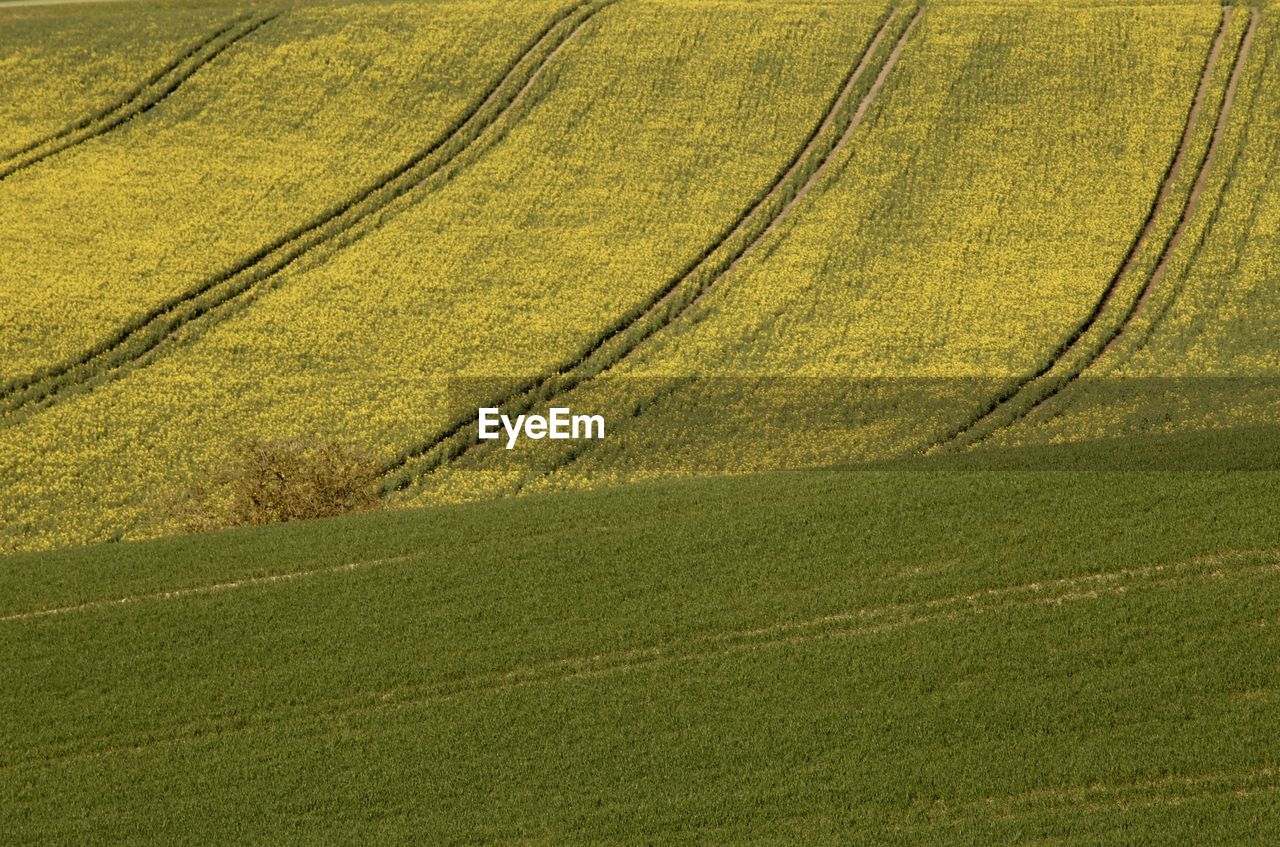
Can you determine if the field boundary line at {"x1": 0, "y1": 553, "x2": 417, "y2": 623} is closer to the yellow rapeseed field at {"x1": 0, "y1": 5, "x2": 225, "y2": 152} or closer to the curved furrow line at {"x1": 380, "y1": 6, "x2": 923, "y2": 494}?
the curved furrow line at {"x1": 380, "y1": 6, "x2": 923, "y2": 494}

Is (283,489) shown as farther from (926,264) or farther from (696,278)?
(926,264)

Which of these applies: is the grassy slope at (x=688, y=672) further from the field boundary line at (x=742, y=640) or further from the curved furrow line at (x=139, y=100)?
the curved furrow line at (x=139, y=100)

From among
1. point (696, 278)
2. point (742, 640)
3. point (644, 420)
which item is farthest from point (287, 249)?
point (742, 640)

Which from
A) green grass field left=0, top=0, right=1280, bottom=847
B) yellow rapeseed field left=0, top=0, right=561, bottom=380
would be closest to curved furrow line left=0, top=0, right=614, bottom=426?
green grass field left=0, top=0, right=1280, bottom=847

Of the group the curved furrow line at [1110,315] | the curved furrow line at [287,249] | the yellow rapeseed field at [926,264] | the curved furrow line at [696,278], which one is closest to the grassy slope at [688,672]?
the curved furrow line at [696,278]

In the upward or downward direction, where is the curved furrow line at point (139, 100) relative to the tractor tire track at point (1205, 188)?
upward
